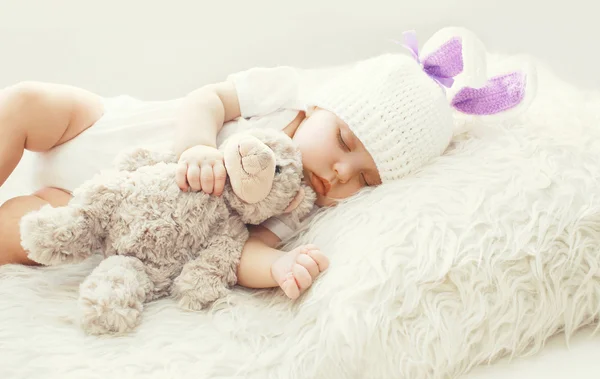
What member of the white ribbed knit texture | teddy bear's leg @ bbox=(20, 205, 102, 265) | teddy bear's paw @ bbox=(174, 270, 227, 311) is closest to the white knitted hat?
the white ribbed knit texture

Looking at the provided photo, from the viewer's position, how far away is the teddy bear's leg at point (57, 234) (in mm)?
862

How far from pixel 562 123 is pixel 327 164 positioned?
1.39ft

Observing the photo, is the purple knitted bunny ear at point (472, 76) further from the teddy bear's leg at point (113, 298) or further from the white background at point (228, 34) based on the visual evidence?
the teddy bear's leg at point (113, 298)

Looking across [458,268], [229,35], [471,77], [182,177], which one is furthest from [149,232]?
[229,35]

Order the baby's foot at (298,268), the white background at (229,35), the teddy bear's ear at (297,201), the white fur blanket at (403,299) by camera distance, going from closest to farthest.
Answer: the white fur blanket at (403,299), the baby's foot at (298,268), the teddy bear's ear at (297,201), the white background at (229,35)

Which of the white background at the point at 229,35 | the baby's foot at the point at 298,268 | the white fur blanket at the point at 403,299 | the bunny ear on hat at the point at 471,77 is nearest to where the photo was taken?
the white fur blanket at the point at 403,299

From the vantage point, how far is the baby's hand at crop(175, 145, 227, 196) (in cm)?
95

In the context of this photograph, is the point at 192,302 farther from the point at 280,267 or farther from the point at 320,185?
the point at 320,185

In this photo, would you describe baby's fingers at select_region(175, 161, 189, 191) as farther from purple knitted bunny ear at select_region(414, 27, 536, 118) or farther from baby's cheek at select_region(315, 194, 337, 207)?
purple knitted bunny ear at select_region(414, 27, 536, 118)

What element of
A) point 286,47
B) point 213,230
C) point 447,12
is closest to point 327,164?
point 213,230

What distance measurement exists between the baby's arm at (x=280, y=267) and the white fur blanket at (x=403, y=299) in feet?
0.07

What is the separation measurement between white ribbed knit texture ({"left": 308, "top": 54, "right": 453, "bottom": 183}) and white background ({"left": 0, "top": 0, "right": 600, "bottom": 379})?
0.62m

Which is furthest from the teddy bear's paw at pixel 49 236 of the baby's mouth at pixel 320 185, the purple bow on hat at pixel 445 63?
the purple bow on hat at pixel 445 63

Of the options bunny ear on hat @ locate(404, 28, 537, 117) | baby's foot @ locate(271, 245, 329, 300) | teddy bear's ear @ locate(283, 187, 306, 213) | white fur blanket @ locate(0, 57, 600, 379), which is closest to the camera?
white fur blanket @ locate(0, 57, 600, 379)
